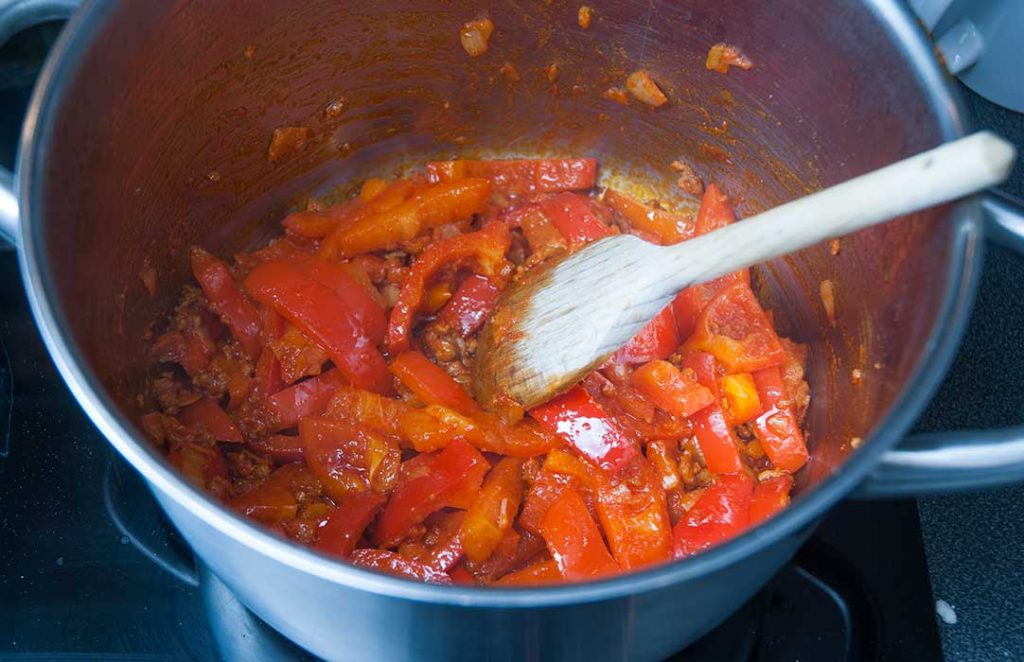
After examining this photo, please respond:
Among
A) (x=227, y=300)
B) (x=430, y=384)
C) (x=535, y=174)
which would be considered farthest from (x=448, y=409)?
(x=535, y=174)

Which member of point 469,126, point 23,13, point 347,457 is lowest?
point 347,457

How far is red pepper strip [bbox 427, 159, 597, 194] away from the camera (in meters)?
2.24

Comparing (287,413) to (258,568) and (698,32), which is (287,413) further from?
(698,32)

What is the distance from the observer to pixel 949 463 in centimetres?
109

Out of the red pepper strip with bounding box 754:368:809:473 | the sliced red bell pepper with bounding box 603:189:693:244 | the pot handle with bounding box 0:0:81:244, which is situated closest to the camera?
the pot handle with bounding box 0:0:81:244

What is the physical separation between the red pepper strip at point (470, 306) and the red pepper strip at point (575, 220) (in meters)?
0.23

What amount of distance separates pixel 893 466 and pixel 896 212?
0.36 meters

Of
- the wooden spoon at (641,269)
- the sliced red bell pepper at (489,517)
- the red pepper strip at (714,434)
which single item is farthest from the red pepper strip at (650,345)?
the sliced red bell pepper at (489,517)

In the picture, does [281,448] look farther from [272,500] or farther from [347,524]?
[347,524]

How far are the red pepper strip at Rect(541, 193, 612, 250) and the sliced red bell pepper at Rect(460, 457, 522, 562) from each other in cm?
69

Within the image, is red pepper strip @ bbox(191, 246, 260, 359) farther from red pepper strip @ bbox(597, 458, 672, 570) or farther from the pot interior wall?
red pepper strip @ bbox(597, 458, 672, 570)

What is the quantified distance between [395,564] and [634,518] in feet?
1.46

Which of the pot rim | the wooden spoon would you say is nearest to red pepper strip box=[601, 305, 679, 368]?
the wooden spoon

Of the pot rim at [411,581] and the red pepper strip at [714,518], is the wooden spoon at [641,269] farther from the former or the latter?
the red pepper strip at [714,518]
